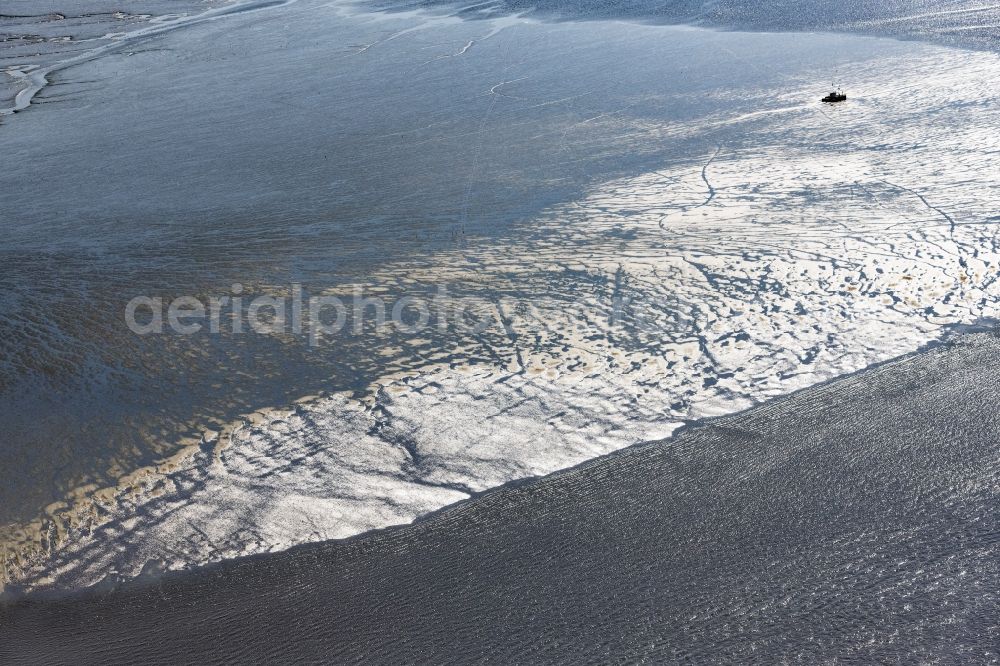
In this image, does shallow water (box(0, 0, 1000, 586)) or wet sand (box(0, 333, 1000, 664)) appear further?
shallow water (box(0, 0, 1000, 586))

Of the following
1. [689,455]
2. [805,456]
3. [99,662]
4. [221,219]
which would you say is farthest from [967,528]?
[221,219]

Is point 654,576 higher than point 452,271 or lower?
lower

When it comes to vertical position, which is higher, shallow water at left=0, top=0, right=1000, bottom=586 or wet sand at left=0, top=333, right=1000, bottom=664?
shallow water at left=0, top=0, right=1000, bottom=586

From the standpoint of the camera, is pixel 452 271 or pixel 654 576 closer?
pixel 654 576

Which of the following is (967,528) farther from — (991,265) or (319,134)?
(319,134)
